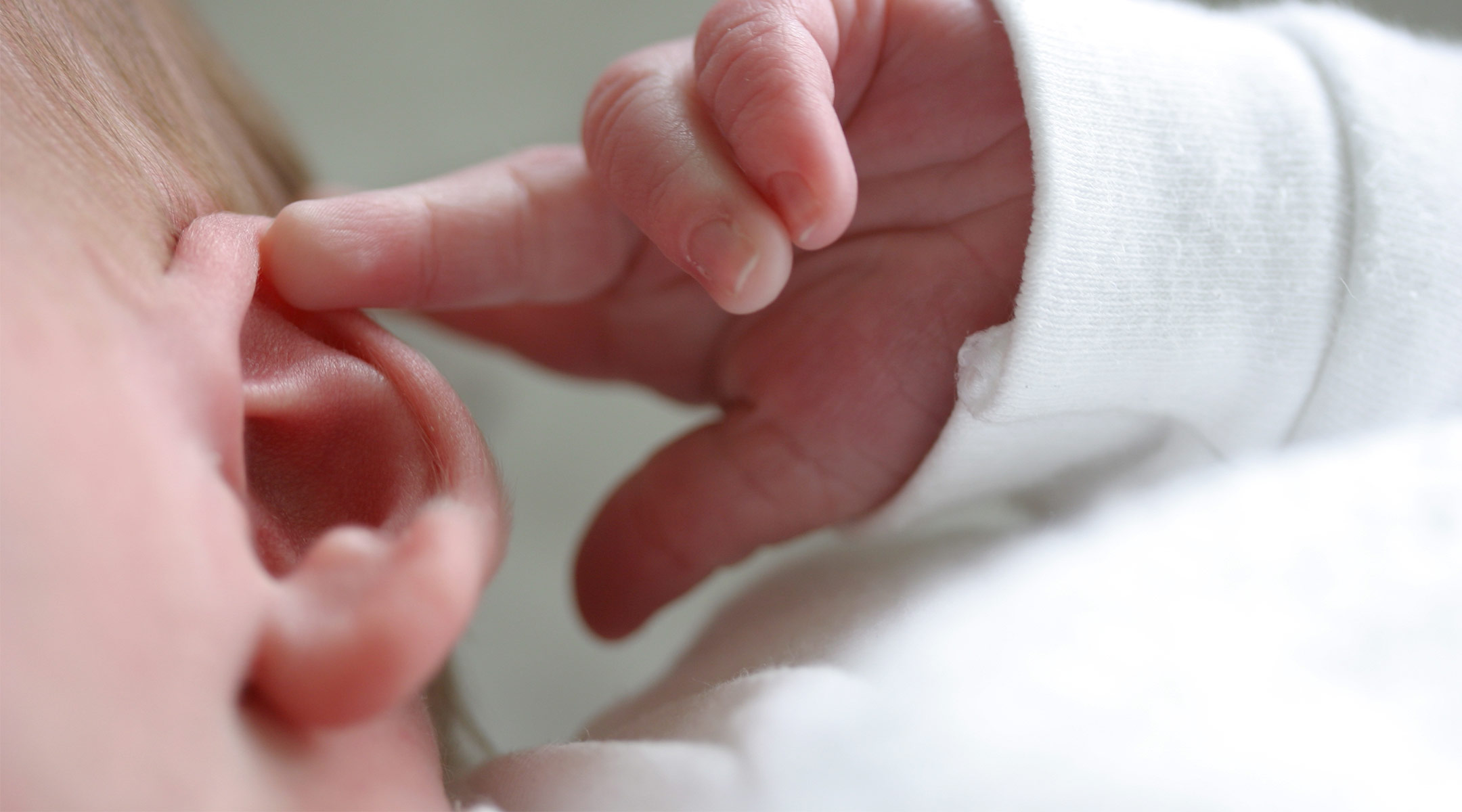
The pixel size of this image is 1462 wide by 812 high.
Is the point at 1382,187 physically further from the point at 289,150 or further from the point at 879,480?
the point at 289,150

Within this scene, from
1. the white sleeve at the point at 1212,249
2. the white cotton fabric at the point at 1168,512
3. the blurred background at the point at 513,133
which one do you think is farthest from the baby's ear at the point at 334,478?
the blurred background at the point at 513,133

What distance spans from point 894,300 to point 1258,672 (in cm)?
24

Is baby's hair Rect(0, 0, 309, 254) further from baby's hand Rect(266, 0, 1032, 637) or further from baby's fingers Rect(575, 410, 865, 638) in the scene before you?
baby's fingers Rect(575, 410, 865, 638)

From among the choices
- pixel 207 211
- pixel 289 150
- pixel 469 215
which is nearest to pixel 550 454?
pixel 289 150

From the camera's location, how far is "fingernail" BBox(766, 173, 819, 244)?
0.42 meters

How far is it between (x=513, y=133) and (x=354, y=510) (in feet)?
2.68

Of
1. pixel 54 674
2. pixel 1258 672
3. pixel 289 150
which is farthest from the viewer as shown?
pixel 289 150

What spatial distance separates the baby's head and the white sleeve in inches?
10.9

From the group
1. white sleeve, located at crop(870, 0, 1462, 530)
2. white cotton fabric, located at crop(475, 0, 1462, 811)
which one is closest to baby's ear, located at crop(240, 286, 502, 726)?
white cotton fabric, located at crop(475, 0, 1462, 811)

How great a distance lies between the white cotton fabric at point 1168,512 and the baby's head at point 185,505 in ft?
0.35

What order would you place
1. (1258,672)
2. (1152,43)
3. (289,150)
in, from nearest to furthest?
(1258,672), (1152,43), (289,150)

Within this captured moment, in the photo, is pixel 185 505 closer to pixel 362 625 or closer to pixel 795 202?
pixel 362 625

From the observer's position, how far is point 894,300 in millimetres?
555

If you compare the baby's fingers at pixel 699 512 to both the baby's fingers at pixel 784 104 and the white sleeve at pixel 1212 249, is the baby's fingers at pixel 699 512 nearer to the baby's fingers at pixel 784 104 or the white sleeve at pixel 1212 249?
the white sleeve at pixel 1212 249
